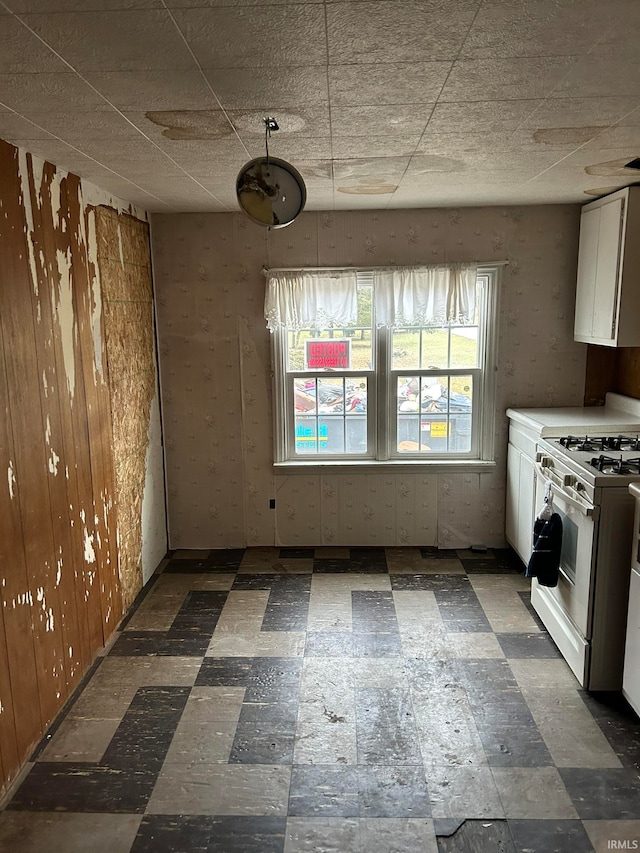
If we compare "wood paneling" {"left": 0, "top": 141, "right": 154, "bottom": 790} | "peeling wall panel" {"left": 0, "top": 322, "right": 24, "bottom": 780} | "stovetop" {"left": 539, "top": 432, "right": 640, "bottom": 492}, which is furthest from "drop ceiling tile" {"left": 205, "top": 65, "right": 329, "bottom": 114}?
"stovetop" {"left": 539, "top": 432, "right": 640, "bottom": 492}

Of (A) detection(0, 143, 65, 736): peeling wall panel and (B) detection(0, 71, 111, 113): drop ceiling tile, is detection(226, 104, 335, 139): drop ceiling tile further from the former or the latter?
(A) detection(0, 143, 65, 736): peeling wall panel

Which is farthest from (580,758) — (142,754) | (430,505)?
(430,505)

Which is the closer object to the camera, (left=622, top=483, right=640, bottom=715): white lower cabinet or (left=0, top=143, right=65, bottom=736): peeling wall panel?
(left=0, top=143, right=65, bottom=736): peeling wall panel

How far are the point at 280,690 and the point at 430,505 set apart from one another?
2114mm

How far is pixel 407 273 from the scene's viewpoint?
4391mm

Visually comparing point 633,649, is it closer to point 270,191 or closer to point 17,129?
point 270,191

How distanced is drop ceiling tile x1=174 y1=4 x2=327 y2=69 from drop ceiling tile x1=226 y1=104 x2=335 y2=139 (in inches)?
16.3

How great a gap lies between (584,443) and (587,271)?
139 centimetres

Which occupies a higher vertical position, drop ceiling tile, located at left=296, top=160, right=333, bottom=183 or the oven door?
drop ceiling tile, located at left=296, top=160, right=333, bottom=183

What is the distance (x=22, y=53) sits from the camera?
5.55ft

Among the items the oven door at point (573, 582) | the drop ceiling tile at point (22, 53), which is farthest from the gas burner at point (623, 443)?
the drop ceiling tile at point (22, 53)

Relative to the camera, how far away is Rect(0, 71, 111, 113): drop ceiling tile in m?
1.87

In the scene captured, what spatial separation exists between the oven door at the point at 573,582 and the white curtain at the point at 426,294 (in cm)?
142

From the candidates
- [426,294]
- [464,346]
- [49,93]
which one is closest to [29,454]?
[49,93]
